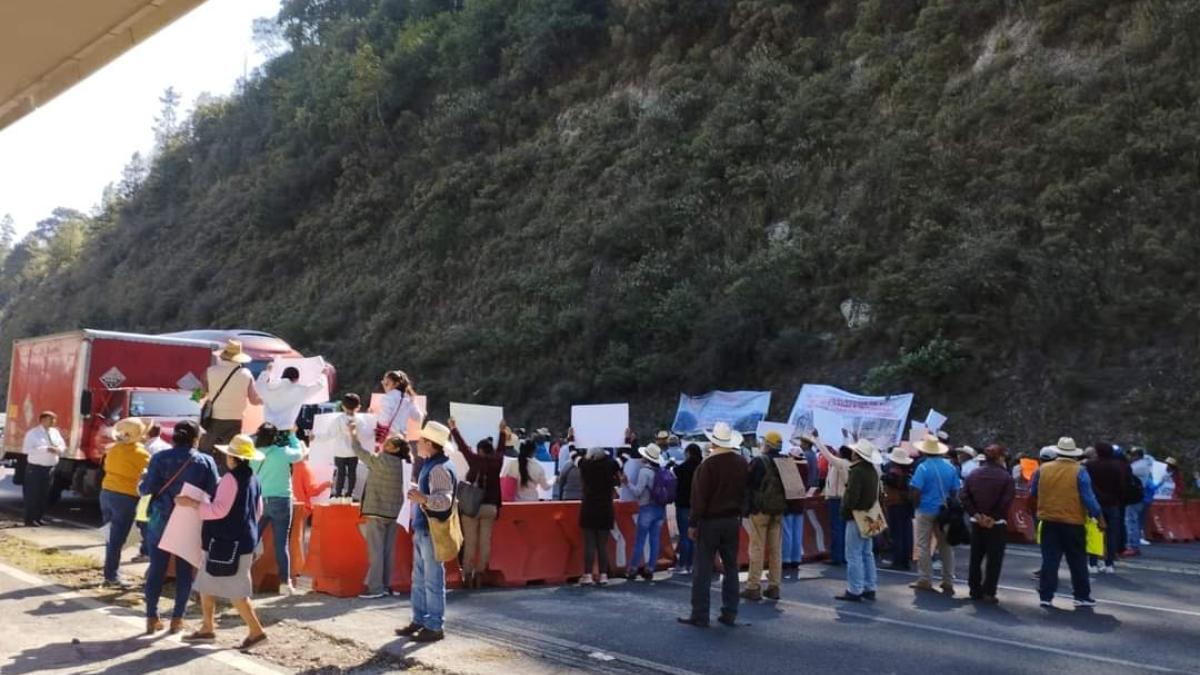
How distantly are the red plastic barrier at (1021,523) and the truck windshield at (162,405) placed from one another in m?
14.6

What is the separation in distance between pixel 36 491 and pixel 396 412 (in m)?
8.35

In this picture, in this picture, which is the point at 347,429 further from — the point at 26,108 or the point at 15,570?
the point at 26,108

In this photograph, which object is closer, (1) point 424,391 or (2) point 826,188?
(2) point 826,188

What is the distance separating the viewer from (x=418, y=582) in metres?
8.83

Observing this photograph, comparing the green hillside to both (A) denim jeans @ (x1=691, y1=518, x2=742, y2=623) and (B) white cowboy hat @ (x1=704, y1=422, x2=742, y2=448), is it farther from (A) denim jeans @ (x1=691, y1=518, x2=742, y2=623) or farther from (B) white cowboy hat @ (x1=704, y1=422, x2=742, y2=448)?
(A) denim jeans @ (x1=691, y1=518, x2=742, y2=623)

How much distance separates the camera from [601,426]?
13.4m

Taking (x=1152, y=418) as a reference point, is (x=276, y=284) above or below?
above

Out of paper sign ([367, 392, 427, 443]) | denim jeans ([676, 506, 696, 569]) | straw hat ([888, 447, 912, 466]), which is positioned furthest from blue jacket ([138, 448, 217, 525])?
straw hat ([888, 447, 912, 466])

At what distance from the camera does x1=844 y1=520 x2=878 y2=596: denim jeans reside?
11852 millimetres

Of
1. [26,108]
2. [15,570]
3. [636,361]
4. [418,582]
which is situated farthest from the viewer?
[636,361]

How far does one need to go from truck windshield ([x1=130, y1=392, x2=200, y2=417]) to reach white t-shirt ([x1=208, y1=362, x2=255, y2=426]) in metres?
6.31

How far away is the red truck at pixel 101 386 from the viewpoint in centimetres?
1725

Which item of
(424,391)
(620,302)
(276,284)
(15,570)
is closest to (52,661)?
(15,570)

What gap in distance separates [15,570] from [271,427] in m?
3.61
